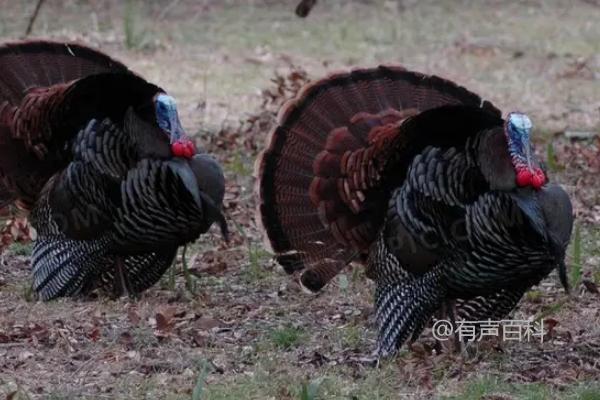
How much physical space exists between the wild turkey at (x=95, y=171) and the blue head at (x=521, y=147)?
4.66ft

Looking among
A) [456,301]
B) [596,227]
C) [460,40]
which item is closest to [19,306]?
[456,301]

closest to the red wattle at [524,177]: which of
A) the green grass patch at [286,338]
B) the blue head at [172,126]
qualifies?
the green grass patch at [286,338]

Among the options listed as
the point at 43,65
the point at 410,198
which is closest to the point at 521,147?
the point at 410,198

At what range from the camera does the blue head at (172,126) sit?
5875 millimetres

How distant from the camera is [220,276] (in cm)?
670

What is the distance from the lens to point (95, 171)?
5.97 metres

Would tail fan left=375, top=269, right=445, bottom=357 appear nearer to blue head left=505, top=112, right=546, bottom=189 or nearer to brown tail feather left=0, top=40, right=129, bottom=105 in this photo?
blue head left=505, top=112, right=546, bottom=189

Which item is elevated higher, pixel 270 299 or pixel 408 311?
pixel 408 311

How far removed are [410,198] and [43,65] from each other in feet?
6.95

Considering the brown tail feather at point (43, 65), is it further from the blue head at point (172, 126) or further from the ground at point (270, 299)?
the ground at point (270, 299)

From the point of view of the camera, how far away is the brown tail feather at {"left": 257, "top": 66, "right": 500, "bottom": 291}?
18.4 feet

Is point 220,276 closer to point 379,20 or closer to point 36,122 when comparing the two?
point 36,122

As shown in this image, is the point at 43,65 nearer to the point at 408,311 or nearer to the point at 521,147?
the point at 408,311

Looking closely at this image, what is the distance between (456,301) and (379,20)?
8296mm
